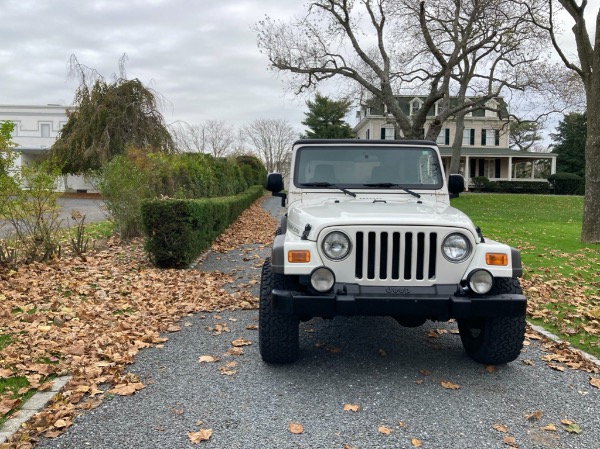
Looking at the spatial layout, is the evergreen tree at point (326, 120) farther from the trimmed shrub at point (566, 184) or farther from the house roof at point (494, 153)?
the trimmed shrub at point (566, 184)

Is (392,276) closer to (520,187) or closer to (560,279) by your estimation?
(560,279)

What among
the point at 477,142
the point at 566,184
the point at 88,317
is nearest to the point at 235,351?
the point at 88,317

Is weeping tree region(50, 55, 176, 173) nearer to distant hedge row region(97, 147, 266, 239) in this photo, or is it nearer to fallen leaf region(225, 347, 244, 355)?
distant hedge row region(97, 147, 266, 239)

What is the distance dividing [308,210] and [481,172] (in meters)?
45.7

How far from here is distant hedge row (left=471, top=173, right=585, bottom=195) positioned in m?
42.6

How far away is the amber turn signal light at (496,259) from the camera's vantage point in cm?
390

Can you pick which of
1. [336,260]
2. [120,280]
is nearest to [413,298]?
[336,260]

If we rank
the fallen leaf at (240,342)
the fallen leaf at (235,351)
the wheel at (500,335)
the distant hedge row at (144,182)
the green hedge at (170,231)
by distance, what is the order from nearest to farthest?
the wheel at (500,335) → the fallen leaf at (235,351) → the fallen leaf at (240,342) → the green hedge at (170,231) → the distant hedge row at (144,182)

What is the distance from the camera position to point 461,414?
3.52m

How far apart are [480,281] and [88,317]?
403 cm

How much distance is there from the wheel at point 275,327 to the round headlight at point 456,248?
45.6 inches

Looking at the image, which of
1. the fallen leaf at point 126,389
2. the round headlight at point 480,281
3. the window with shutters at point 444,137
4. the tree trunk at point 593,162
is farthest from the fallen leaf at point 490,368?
the window with shutters at point 444,137

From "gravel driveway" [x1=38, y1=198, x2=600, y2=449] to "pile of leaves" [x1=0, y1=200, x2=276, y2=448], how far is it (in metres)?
0.20

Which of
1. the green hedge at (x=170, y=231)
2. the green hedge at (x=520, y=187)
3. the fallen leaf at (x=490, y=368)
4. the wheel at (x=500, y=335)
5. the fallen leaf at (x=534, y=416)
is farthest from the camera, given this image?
the green hedge at (x=520, y=187)
